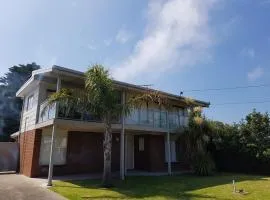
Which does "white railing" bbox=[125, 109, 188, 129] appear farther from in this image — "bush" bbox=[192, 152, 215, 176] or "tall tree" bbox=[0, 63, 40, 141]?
"tall tree" bbox=[0, 63, 40, 141]

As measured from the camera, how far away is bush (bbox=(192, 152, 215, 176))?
56.1 feet

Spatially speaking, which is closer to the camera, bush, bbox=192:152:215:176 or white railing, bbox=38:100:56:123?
white railing, bbox=38:100:56:123

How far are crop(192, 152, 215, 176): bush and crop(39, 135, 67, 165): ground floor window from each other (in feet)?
28.9

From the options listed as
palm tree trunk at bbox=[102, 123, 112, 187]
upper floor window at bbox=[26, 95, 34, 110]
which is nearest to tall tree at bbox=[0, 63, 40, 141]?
upper floor window at bbox=[26, 95, 34, 110]

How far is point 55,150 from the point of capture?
16.2 metres

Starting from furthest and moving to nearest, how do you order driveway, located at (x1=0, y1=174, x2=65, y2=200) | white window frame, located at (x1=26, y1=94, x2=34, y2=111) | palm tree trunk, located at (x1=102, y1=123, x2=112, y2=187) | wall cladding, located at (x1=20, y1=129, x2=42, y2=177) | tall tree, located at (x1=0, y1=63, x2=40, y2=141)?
tall tree, located at (x1=0, y1=63, x2=40, y2=141), white window frame, located at (x1=26, y1=94, x2=34, y2=111), wall cladding, located at (x1=20, y1=129, x2=42, y2=177), palm tree trunk, located at (x1=102, y1=123, x2=112, y2=187), driveway, located at (x1=0, y1=174, x2=65, y2=200)

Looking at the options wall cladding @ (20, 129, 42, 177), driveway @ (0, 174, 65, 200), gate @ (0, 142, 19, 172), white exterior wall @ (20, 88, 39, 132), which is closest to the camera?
driveway @ (0, 174, 65, 200)

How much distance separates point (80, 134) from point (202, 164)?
8539mm

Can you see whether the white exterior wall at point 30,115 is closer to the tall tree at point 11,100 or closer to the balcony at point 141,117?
the balcony at point 141,117

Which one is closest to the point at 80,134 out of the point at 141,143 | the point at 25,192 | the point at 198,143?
the point at 141,143

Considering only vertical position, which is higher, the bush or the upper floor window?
the upper floor window

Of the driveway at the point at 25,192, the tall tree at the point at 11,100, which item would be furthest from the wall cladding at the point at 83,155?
the tall tree at the point at 11,100

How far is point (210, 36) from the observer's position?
560 inches

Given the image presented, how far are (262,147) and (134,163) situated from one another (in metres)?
9.60
